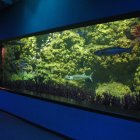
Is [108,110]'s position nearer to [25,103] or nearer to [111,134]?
[111,134]

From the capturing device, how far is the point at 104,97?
162 inches

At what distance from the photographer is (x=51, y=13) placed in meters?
5.00

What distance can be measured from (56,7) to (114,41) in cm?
150

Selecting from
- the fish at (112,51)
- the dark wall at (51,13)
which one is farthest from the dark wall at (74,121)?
the dark wall at (51,13)

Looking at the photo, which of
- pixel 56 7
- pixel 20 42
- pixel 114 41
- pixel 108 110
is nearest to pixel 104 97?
pixel 108 110

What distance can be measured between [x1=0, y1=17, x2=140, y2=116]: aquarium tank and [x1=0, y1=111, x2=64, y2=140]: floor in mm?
703

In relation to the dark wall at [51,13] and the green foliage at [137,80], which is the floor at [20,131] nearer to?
the green foliage at [137,80]

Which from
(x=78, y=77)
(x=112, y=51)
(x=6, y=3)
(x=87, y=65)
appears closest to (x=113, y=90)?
(x=112, y=51)

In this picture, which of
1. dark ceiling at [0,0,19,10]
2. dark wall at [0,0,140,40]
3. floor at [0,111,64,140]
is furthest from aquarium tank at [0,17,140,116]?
dark ceiling at [0,0,19,10]

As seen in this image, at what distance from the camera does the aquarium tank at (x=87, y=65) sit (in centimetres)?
372

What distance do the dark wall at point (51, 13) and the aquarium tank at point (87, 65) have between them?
0.64ft

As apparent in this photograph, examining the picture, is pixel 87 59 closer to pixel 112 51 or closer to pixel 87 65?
pixel 87 65

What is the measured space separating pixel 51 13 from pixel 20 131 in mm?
2381

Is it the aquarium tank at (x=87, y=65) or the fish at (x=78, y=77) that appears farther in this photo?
the fish at (x=78, y=77)
